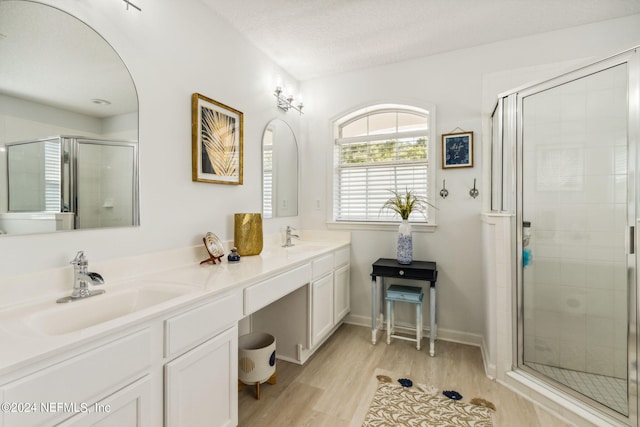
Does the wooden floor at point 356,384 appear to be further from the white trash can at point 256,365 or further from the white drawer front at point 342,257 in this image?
the white drawer front at point 342,257

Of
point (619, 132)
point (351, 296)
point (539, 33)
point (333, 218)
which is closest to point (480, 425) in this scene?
point (351, 296)

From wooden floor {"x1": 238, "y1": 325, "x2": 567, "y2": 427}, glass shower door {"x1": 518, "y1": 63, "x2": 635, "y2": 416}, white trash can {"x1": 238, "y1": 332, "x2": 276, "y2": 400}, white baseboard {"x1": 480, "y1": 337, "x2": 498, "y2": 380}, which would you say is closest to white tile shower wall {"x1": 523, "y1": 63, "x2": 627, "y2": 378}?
glass shower door {"x1": 518, "y1": 63, "x2": 635, "y2": 416}

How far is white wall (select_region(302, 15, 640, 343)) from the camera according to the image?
98.7 inches

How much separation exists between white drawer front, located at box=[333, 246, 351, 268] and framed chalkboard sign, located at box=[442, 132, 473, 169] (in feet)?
4.04

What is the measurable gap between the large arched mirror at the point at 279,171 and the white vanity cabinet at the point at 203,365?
140cm

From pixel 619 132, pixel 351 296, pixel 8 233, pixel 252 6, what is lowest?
pixel 351 296

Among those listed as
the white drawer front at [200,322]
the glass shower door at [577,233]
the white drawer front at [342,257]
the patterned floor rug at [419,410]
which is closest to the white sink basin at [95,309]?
the white drawer front at [200,322]

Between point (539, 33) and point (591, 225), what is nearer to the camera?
point (591, 225)

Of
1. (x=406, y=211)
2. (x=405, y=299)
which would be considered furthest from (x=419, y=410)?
(x=406, y=211)

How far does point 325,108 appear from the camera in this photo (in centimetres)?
336

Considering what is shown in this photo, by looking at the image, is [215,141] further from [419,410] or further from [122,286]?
[419,410]

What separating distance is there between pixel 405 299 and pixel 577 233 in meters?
1.31

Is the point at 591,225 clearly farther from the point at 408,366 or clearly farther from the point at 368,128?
the point at 368,128

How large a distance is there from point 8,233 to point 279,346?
1.83 meters
